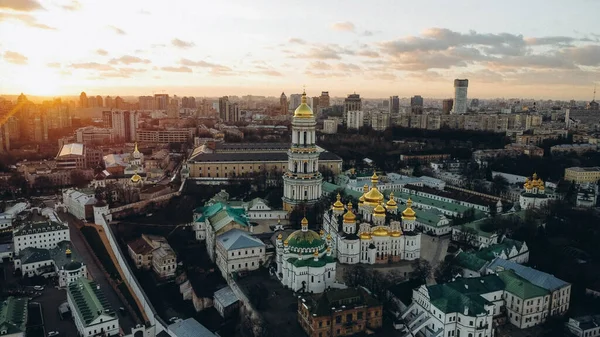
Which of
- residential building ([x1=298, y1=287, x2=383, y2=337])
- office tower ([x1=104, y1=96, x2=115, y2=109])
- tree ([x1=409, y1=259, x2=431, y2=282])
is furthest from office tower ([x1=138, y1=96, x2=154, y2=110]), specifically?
residential building ([x1=298, y1=287, x2=383, y2=337])

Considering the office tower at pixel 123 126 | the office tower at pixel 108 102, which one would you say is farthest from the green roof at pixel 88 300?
the office tower at pixel 108 102

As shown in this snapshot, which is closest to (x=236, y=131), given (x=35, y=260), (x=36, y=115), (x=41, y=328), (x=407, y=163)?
(x=36, y=115)

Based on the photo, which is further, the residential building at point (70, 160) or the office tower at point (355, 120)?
the office tower at point (355, 120)

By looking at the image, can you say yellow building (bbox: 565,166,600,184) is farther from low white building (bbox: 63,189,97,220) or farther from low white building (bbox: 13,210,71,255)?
low white building (bbox: 13,210,71,255)

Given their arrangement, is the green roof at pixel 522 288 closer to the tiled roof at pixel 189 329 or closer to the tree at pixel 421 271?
the tree at pixel 421 271

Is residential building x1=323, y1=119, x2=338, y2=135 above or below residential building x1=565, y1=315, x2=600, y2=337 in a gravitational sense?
above

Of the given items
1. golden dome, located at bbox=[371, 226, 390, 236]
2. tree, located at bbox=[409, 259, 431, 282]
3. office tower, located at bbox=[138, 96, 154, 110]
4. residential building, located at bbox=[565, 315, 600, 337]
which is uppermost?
office tower, located at bbox=[138, 96, 154, 110]
